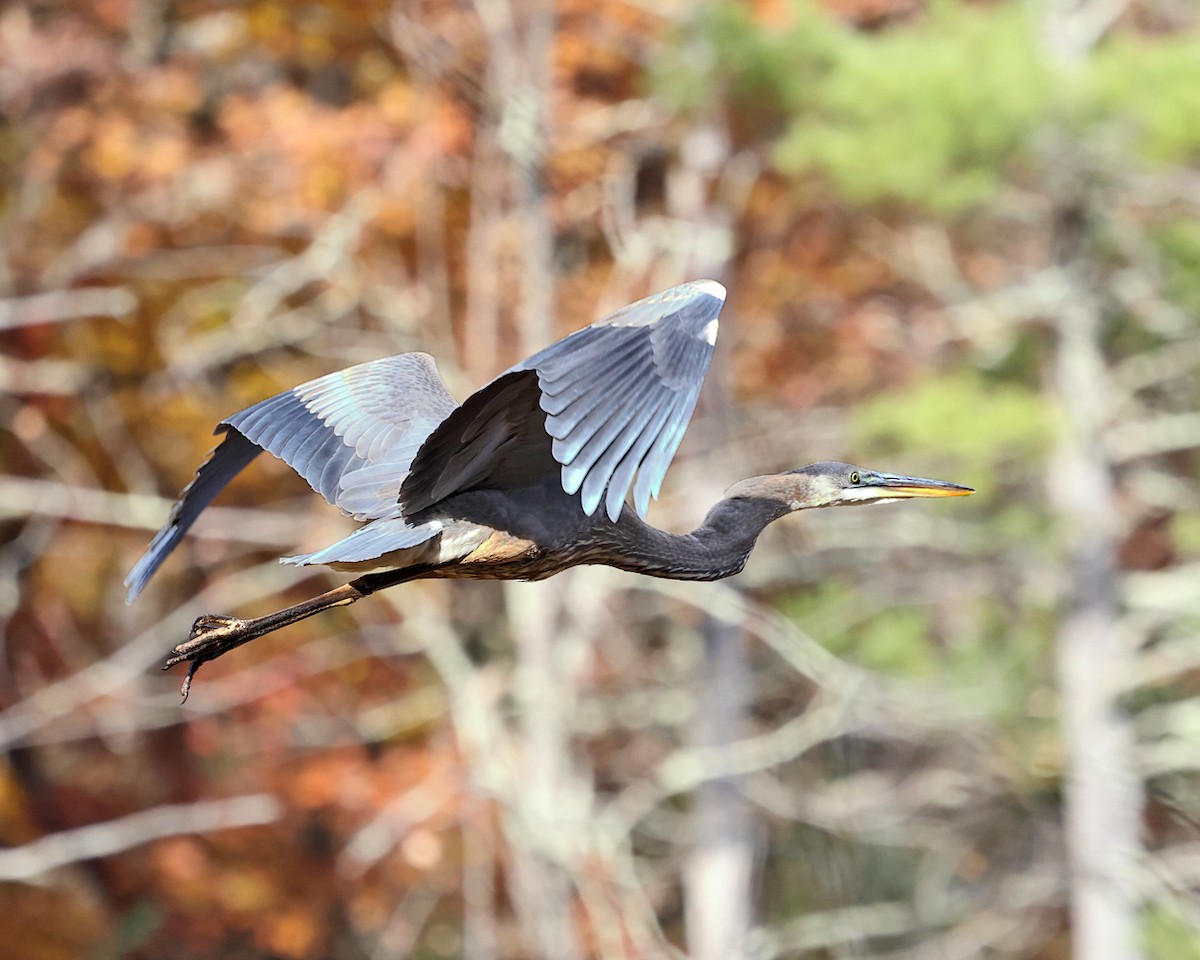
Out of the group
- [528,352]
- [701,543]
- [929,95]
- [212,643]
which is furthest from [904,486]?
[929,95]

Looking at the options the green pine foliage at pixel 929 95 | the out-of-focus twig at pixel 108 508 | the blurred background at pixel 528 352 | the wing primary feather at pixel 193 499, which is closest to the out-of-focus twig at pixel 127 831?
the blurred background at pixel 528 352

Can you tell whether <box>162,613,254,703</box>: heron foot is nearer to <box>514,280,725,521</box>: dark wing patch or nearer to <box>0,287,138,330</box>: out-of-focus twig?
<box>514,280,725,521</box>: dark wing patch

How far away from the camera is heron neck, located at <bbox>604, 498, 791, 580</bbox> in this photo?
157 inches

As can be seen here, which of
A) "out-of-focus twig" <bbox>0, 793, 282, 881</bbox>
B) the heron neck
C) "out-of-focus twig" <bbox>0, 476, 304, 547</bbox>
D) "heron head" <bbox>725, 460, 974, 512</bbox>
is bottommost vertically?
the heron neck

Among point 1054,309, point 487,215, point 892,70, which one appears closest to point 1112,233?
point 1054,309

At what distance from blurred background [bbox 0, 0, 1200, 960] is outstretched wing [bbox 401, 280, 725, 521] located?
679 cm

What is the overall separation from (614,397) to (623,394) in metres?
0.02

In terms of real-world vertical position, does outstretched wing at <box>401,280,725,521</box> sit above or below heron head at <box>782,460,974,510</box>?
below

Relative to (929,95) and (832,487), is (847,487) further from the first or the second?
(929,95)

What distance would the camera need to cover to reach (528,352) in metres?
10.6

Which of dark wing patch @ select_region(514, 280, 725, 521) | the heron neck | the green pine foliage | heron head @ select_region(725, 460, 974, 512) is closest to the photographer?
dark wing patch @ select_region(514, 280, 725, 521)

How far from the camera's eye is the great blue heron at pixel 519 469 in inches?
132

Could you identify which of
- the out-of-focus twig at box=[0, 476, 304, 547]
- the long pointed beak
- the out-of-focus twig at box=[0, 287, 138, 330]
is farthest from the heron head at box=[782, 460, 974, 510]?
the out-of-focus twig at box=[0, 287, 138, 330]

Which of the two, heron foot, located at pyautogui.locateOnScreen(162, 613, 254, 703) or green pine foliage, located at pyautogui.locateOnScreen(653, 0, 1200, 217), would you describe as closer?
heron foot, located at pyautogui.locateOnScreen(162, 613, 254, 703)
